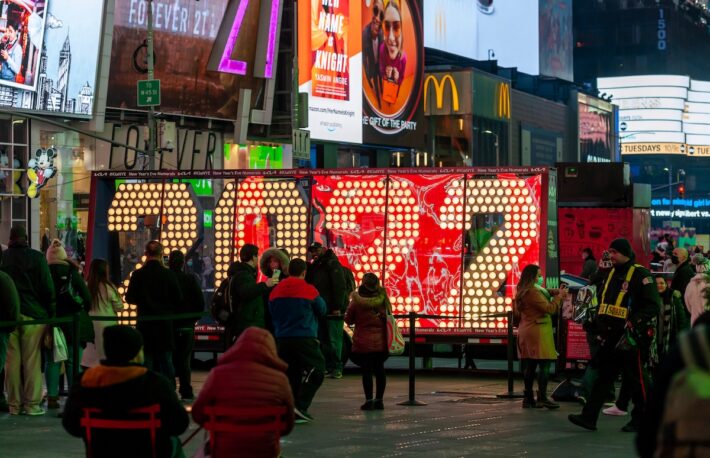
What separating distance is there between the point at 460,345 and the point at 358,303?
233 inches

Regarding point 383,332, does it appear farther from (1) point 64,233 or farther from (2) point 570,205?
(1) point 64,233

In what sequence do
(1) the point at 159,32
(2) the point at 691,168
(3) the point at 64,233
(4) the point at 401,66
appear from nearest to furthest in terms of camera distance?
1. (3) the point at 64,233
2. (1) the point at 159,32
3. (4) the point at 401,66
4. (2) the point at 691,168

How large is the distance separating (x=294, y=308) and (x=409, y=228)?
7.80m

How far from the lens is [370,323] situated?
16.2 meters

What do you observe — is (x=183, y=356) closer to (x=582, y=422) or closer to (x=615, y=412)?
(x=615, y=412)

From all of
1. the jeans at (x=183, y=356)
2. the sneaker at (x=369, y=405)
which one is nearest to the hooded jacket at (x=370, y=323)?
the sneaker at (x=369, y=405)

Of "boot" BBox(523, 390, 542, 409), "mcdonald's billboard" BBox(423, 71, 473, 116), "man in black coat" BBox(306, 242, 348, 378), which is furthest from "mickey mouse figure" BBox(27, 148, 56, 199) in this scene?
"mcdonald's billboard" BBox(423, 71, 473, 116)

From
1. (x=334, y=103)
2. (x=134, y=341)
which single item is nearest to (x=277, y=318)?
(x=134, y=341)

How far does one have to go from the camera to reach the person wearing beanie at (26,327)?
15.5 metres

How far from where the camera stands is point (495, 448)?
13.2 metres

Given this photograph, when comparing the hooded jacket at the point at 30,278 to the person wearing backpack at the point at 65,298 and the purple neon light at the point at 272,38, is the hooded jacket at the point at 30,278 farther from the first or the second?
the purple neon light at the point at 272,38

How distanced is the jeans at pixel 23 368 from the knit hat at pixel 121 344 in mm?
8194

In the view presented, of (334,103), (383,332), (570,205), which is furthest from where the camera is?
(334,103)

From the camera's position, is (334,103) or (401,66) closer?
(334,103)
